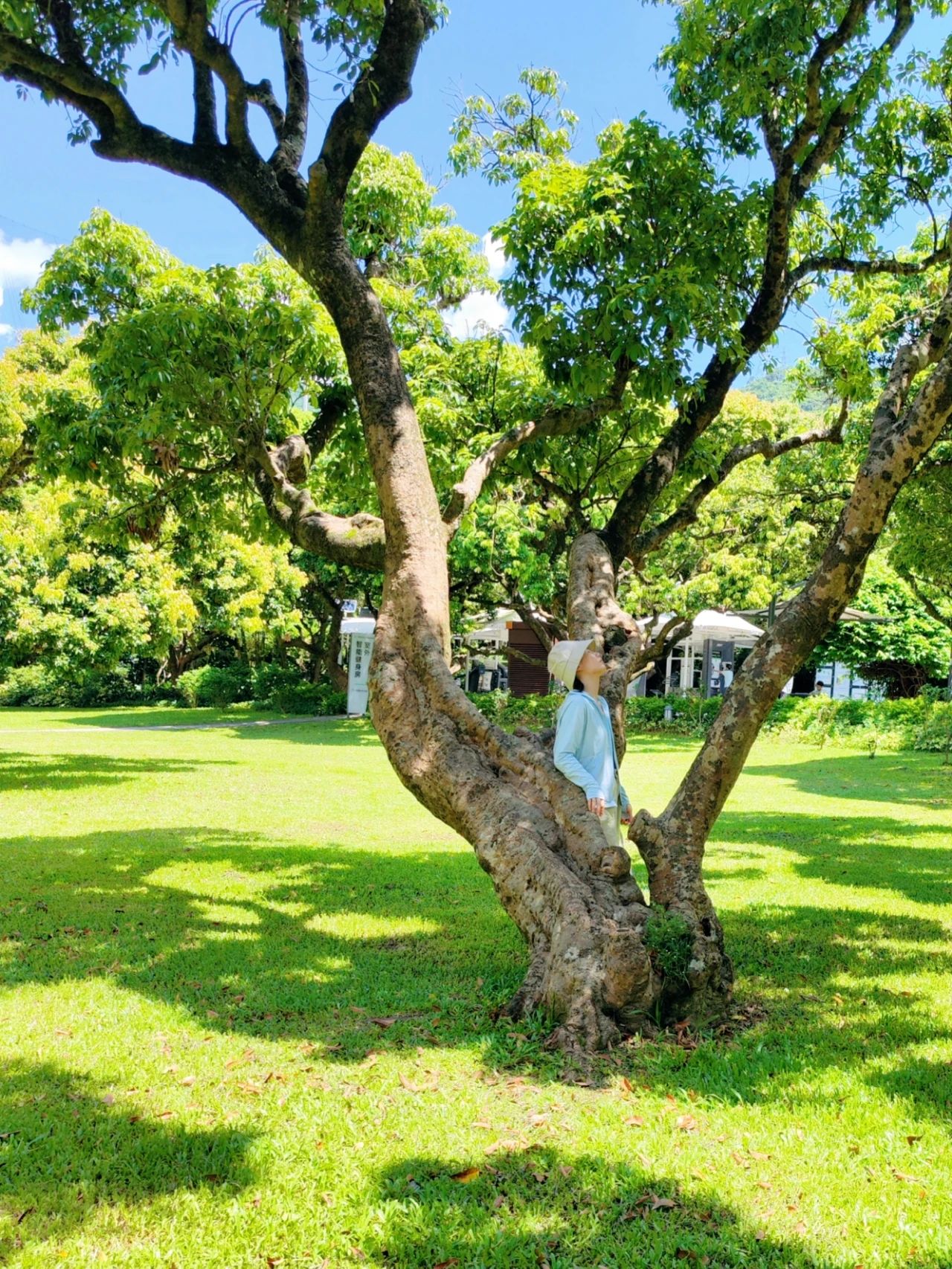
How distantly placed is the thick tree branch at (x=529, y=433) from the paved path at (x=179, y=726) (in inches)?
733

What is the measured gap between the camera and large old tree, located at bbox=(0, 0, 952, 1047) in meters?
4.80

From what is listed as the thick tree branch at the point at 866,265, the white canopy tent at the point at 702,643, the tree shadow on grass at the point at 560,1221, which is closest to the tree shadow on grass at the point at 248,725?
the white canopy tent at the point at 702,643

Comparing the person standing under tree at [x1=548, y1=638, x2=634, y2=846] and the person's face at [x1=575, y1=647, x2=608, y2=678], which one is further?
the person's face at [x1=575, y1=647, x2=608, y2=678]

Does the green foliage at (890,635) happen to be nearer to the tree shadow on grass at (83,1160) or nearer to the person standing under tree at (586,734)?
the person standing under tree at (586,734)

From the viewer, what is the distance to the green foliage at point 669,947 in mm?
4562

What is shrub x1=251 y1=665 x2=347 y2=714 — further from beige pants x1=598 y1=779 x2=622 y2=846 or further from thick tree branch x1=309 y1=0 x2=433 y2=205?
beige pants x1=598 y1=779 x2=622 y2=846

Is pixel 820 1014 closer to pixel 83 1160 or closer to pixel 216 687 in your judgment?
pixel 83 1160

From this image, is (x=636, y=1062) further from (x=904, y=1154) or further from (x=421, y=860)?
(x=421, y=860)

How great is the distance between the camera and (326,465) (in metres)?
9.84

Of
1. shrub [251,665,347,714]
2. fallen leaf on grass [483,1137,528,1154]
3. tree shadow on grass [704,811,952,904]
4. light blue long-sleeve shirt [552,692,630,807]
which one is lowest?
tree shadow on grass [704,811,952,904]

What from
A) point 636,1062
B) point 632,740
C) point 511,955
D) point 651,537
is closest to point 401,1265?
point 636,1062

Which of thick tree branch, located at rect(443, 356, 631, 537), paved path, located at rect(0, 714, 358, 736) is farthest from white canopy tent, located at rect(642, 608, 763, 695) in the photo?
thick tree branch, located at rect(443, 356, 631, 537)

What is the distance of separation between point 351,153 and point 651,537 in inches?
126

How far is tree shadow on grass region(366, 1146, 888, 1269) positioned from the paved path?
21.3 m
